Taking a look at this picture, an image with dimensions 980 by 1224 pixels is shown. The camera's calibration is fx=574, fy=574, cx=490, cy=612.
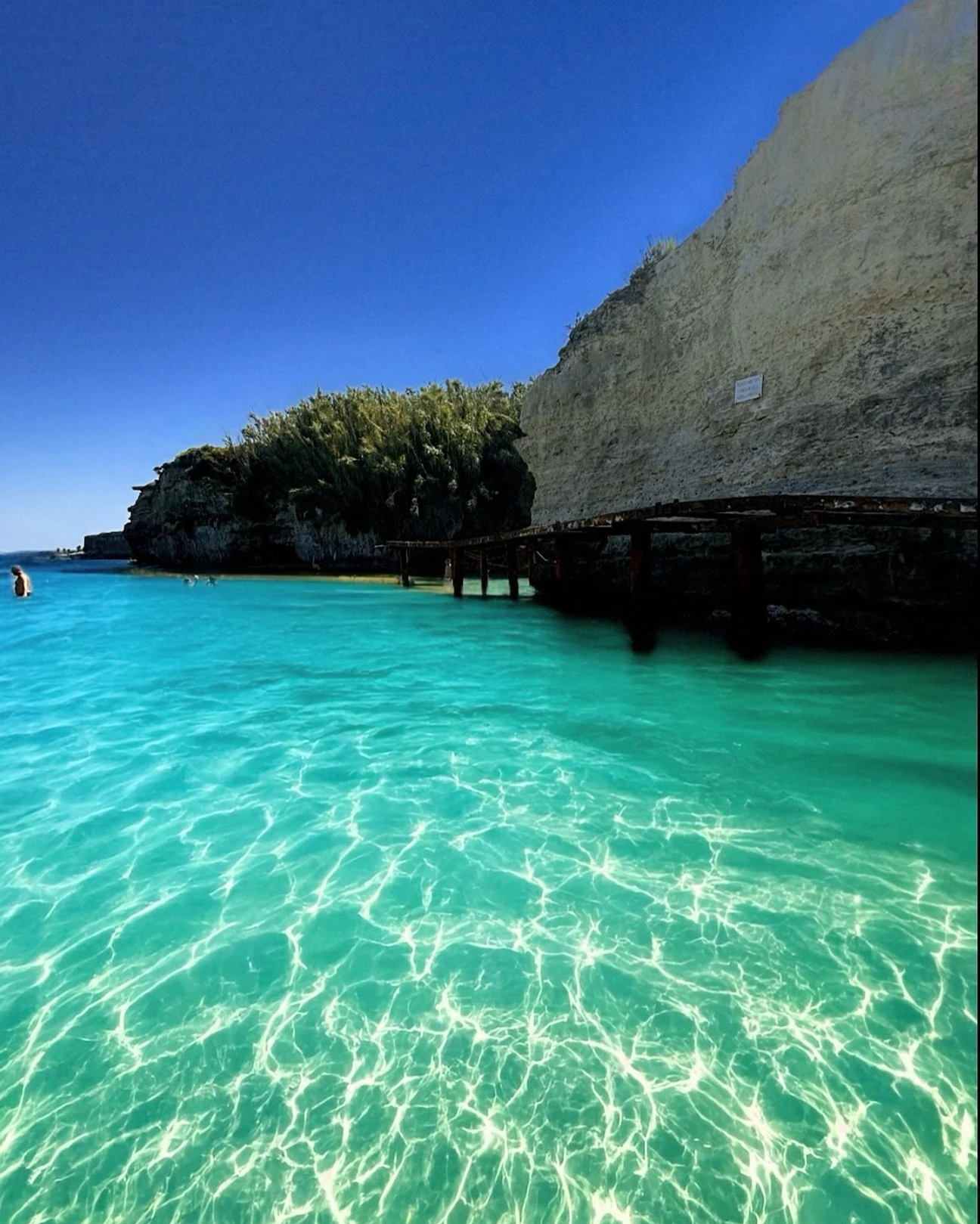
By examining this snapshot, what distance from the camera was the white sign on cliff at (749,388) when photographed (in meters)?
15.2

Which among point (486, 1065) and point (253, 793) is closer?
point (486, 1065)

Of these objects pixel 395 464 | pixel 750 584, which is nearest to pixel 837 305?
pixel 750 584

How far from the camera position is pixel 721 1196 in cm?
229

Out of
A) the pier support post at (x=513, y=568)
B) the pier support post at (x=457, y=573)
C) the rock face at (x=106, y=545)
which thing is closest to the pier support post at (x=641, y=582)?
the pier support post at (x=513, y=568)

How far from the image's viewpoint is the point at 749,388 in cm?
1549

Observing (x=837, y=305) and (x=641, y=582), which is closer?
(x=837, y=305)

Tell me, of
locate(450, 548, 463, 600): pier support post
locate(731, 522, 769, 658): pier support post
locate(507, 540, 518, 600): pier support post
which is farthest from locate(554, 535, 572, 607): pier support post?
locate(731, 522, 769, 658): pier support post

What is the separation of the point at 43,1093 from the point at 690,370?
19.5 metres

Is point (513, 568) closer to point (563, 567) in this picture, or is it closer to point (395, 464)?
point (563, 567)

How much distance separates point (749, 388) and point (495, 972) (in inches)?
635

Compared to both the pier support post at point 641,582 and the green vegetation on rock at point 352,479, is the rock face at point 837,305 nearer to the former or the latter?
the pier support post at point 641,582

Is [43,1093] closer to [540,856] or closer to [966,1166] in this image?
[540,856]

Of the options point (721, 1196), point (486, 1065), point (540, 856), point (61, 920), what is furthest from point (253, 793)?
point (721, 1196)

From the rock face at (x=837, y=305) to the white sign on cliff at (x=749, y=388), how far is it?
0.62 feet
